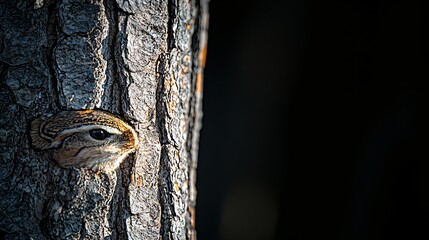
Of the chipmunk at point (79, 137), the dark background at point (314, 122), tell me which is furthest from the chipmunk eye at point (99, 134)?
the dark background at point (314, 122)

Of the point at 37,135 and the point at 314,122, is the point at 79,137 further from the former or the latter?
the point at 314,122

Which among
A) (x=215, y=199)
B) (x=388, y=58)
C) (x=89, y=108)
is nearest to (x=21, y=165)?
(x=89, y=108)

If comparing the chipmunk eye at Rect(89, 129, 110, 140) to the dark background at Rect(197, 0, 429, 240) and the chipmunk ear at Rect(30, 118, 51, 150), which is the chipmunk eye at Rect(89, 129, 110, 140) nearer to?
the chipmunk ear at Rect(30, 118, 51, 150)

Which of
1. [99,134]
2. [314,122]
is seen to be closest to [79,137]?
[99,134]

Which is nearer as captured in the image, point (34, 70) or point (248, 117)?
point (34, 70)

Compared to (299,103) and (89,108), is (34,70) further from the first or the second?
(299,103)

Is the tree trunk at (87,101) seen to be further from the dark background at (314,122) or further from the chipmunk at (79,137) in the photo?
the dark background at (314,122)

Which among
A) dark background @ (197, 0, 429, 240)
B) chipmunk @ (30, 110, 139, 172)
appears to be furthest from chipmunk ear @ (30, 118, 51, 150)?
dark background @ (197, 0, 429, 240)
